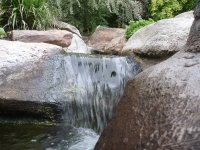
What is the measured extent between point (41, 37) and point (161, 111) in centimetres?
457

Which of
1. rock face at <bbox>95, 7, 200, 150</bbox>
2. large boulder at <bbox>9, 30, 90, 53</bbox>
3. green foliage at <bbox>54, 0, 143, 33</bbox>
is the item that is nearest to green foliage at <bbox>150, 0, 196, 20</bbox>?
green foliage at <bbox>54, 0, 143, 33</bbox>

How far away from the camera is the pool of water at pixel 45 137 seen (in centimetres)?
402

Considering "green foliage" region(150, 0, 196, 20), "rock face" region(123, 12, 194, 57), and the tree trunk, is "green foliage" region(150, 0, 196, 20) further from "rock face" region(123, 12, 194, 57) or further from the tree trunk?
the tree trunk

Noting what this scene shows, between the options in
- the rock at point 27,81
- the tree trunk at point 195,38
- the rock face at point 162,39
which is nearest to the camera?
the tree trunk at point 195,38

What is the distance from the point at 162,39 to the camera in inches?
259

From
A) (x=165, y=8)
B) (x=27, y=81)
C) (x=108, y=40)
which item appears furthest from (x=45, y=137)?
(x=165, y=8)

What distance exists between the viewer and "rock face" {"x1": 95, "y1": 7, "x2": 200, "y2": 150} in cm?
225

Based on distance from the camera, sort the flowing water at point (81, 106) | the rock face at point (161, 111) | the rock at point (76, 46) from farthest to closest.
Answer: the rock at point (76, 46) < the flowing water at point (81, 106) < the rock face at point (161, 111)

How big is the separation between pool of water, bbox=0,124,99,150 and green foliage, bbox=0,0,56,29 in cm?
340

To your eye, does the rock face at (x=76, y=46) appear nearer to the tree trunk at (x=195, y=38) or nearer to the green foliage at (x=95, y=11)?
the green foliage at (x=95, y=11)

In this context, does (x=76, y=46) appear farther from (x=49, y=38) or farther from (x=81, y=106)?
(x=81, y=106)

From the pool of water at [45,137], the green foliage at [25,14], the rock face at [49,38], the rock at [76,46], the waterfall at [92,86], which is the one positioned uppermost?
the green foliage at [25,14]

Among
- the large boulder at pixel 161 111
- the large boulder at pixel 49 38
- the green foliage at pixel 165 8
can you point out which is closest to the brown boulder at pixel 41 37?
the large boulder at pixel 49 38

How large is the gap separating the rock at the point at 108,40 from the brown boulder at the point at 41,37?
126 cm
